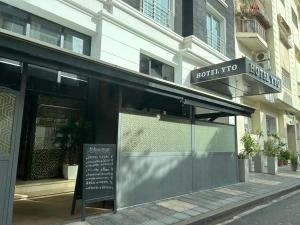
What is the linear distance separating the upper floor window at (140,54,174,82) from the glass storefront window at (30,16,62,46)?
3400 mm

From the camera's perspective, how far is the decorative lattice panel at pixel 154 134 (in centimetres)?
687

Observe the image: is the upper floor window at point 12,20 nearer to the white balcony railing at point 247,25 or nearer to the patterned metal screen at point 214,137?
the patterned metal screen at point 214,137

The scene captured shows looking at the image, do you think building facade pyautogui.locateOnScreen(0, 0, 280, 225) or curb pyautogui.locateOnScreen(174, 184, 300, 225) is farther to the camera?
curb pyautogui.locateOnScreen(174, 184, 300, 225)

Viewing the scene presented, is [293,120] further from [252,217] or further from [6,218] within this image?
[6,218]

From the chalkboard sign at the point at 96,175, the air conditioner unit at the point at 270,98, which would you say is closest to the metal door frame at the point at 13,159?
the chalkboard sign at the point at 96,175

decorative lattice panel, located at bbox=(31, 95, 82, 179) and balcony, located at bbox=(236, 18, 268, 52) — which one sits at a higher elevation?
balcony, located at bbox=(236, 18, 268, 52)

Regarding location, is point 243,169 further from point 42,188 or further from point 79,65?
point 79,65

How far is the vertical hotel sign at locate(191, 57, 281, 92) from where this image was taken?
10.8m

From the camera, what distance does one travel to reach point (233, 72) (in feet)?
36.0

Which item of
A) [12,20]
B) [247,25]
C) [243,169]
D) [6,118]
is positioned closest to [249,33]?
[247,25]

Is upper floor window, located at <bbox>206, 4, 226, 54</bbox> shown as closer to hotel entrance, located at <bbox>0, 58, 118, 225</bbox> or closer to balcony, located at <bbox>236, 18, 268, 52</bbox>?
balcony, located at <bbox>236, 18, 268, 52</bbox>

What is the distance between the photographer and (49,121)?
922 cm

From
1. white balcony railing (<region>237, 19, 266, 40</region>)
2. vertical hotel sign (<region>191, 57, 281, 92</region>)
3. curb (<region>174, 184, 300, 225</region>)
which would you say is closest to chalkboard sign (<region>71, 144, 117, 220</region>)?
curb (<region>174, 184, 300, 225</region>)

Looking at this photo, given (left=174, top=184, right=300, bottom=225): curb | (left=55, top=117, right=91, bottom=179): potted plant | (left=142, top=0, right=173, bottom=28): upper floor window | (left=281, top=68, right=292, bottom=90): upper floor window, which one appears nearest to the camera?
(left=174, top=184, right=300, bottom=225): curb
